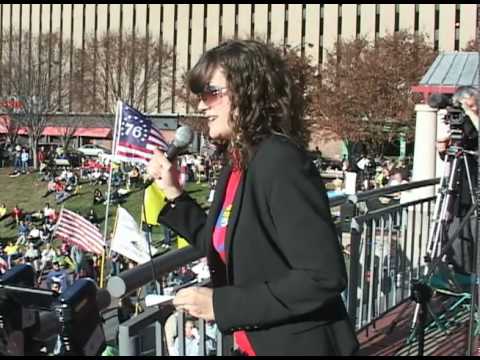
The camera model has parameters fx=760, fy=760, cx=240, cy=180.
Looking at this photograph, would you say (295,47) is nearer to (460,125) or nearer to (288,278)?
(460,125)

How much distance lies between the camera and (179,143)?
265 cm

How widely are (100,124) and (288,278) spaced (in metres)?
65.0

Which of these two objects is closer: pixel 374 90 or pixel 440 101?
pixel 440 101

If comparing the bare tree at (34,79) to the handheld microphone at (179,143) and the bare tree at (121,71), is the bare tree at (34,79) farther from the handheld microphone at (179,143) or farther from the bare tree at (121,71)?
the handheld microphone at (179,143)

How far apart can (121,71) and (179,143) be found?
5814 cm

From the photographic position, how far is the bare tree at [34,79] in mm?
61969

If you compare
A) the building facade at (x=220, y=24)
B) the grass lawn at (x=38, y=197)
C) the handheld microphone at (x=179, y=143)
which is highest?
the building facade at (x=220, y=24)

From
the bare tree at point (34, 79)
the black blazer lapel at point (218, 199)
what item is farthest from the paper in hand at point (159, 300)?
the bare tree at point (34, 79)

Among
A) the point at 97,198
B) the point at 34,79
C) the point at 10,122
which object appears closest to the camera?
the point at 97,198

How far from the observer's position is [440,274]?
251 inches

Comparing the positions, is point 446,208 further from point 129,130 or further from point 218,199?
point 129,130

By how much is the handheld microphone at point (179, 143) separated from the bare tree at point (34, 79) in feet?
196

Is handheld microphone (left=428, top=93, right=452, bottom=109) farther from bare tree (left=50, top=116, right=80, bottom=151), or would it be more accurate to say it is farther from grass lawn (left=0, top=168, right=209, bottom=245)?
bare tree (left=50, top=116, right=80, bottom=151)

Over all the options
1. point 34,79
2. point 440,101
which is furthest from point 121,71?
point 440,101
